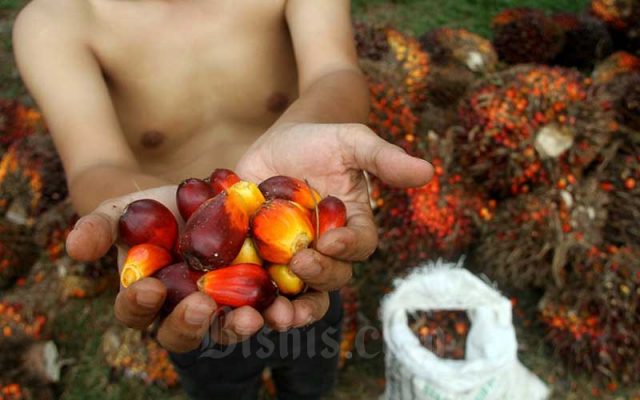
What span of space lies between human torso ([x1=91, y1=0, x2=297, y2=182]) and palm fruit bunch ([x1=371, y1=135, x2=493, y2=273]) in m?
0.82

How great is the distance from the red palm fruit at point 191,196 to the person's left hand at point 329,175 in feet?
0.70

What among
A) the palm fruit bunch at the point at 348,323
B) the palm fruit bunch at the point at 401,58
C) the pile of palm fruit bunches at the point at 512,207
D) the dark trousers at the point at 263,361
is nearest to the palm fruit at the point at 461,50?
the palm fruit bunch at the point at 401,58

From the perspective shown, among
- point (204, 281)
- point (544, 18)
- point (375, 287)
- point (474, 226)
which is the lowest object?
point (375, 287)

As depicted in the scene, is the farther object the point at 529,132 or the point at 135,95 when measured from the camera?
the point at 529,132

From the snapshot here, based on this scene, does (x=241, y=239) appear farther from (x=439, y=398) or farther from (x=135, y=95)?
(x=439, y=398)

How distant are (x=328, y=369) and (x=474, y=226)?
1093 millimetres

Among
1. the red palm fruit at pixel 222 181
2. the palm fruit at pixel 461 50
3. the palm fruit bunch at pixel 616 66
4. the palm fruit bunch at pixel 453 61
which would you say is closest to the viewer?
the red palm fruit at pixel 222 181

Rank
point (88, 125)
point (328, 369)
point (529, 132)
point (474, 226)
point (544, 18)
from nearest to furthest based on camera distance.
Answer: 1. point (88, 125)
2. point (328, 369)
3. point (529, 132)
4. point (474, 226)
5. point (544, 18)

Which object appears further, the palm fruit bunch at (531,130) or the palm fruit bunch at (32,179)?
the palm fruit bunch at (32,179)

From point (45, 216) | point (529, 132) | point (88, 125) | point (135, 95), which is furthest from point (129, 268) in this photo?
point (529, 132)

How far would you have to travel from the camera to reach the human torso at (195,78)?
6.09 feet

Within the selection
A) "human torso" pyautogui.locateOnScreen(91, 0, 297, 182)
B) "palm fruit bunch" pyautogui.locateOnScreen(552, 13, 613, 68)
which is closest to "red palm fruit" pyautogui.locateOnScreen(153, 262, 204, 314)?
"human torso" pyautogui.locateOnScreen(91, 0, 297, 182)

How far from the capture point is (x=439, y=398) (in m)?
2.12

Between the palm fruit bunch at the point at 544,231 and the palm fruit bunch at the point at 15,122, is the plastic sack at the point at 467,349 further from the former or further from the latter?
the palm fruit bunch at the point at 15,122
